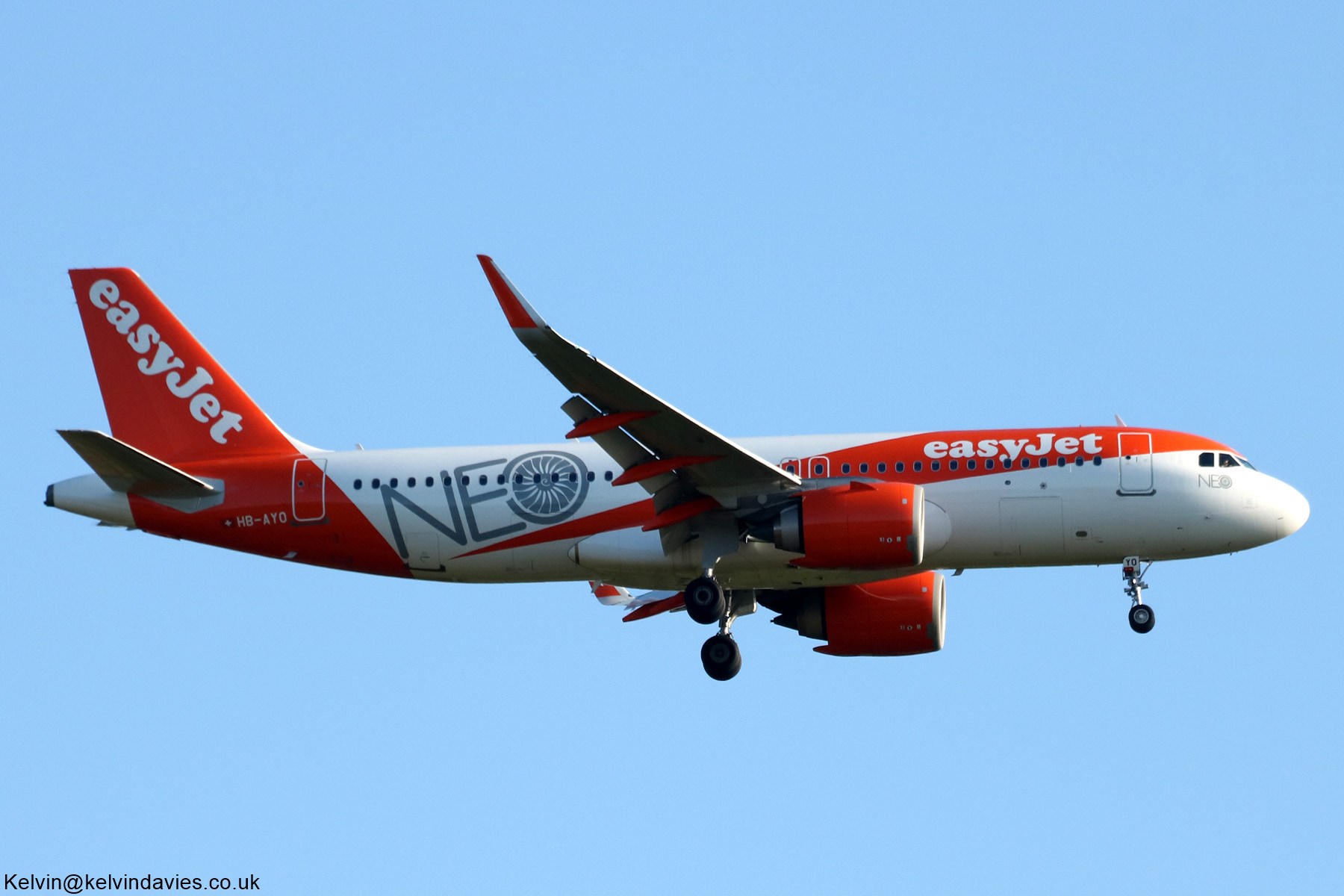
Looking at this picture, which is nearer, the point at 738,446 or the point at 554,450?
the point at 738,446

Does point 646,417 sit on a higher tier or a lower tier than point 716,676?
higher

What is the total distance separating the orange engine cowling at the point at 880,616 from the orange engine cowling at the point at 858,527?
17.6ft

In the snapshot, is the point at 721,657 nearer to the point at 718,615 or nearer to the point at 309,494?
the point at 718,615

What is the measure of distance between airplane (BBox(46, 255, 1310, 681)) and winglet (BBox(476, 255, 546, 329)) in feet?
11.1

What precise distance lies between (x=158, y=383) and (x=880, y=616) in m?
17.6

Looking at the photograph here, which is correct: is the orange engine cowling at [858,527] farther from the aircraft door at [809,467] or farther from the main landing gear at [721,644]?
the main landing gear at [721,644]

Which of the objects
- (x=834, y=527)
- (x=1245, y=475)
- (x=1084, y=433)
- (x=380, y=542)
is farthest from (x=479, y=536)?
(x=1245, y=475)

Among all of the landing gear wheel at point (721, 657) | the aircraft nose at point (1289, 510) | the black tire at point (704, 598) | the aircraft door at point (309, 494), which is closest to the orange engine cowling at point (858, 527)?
the black tire at point (704, 598)

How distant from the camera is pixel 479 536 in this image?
41719mm

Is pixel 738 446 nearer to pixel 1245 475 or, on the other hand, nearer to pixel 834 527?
pixel 834 527

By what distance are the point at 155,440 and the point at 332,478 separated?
16.1ft

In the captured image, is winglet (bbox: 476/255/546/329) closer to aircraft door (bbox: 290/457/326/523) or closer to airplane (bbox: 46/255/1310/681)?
airplane (bbox: 46/255/1310/681)

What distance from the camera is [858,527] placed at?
38.3 m

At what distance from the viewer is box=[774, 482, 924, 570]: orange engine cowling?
3822 centimetres
